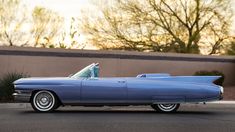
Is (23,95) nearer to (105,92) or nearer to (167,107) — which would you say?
(105,92)

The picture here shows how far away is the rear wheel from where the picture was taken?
50.0 feet

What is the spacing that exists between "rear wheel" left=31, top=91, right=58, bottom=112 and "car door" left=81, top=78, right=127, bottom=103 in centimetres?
82

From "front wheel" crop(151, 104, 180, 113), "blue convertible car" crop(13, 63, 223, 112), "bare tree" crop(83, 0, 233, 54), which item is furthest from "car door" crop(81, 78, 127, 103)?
"bare tree" crop(83, 0, 233, 54)

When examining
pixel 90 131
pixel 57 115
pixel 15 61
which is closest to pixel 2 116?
pixel 57 115

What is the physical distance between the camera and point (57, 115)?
46.8 feet

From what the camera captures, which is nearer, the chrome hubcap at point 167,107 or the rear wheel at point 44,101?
the rear wheel at point 44,101

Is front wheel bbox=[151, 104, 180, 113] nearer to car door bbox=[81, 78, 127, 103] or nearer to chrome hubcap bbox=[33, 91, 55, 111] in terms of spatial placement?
car door bbox=[81, 78, 127, 103]

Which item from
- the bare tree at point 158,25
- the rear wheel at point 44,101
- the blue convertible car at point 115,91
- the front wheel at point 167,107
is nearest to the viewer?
the blue convertible car at point 115,91

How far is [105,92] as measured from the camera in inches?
592

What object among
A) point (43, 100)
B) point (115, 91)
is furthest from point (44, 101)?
point (115, 91)

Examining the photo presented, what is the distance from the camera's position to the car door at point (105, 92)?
15.0m

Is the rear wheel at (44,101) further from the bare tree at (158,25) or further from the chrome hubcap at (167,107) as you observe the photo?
the bare tree at (158,25)

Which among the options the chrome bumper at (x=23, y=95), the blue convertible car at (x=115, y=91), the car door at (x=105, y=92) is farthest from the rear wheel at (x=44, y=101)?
the car door at (x=105, y=92)

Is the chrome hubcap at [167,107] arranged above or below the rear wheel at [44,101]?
below
